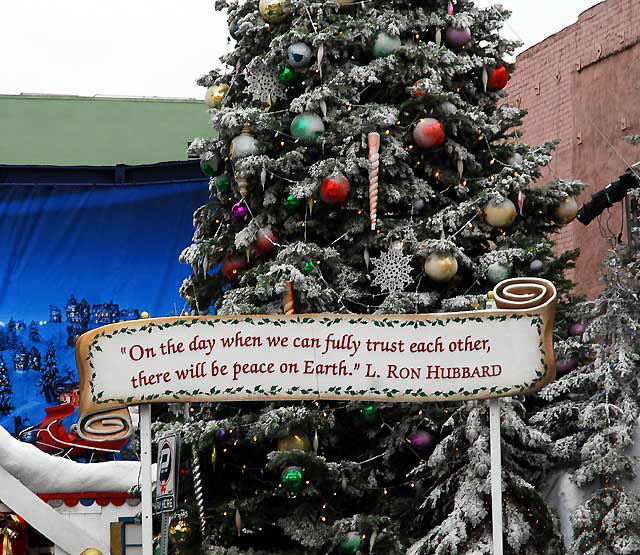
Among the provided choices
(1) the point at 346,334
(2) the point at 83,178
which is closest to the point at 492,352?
(1) the point at 346,334

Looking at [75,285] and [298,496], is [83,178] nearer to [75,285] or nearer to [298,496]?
[75,285]

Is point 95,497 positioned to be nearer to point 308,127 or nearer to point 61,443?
point 61,443

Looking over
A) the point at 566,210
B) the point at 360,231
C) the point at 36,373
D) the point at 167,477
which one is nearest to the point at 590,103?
the point at 566,210

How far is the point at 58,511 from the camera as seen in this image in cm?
1502

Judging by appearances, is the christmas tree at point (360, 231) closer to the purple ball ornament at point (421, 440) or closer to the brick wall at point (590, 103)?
the purple ball ornament at point (421, 440)

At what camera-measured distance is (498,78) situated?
15281 millimetres

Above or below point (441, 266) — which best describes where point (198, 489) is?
below

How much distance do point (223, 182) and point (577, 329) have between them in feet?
14.1

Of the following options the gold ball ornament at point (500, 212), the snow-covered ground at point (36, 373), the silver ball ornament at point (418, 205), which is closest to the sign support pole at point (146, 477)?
the silver ball ornament at point (418, 205)

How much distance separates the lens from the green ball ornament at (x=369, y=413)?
45.8 ft

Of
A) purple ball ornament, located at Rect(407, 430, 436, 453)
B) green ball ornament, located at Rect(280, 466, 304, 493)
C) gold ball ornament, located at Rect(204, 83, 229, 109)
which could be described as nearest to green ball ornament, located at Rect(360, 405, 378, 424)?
purple ball ornament, located at Rect(407, 430, 436, 453)

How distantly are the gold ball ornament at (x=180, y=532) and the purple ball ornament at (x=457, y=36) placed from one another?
612cm

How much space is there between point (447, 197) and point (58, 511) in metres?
5.58

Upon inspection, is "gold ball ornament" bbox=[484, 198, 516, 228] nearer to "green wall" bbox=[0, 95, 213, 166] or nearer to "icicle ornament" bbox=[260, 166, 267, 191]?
"icicle ornament" bbox=[260, 166, 267, 191]
